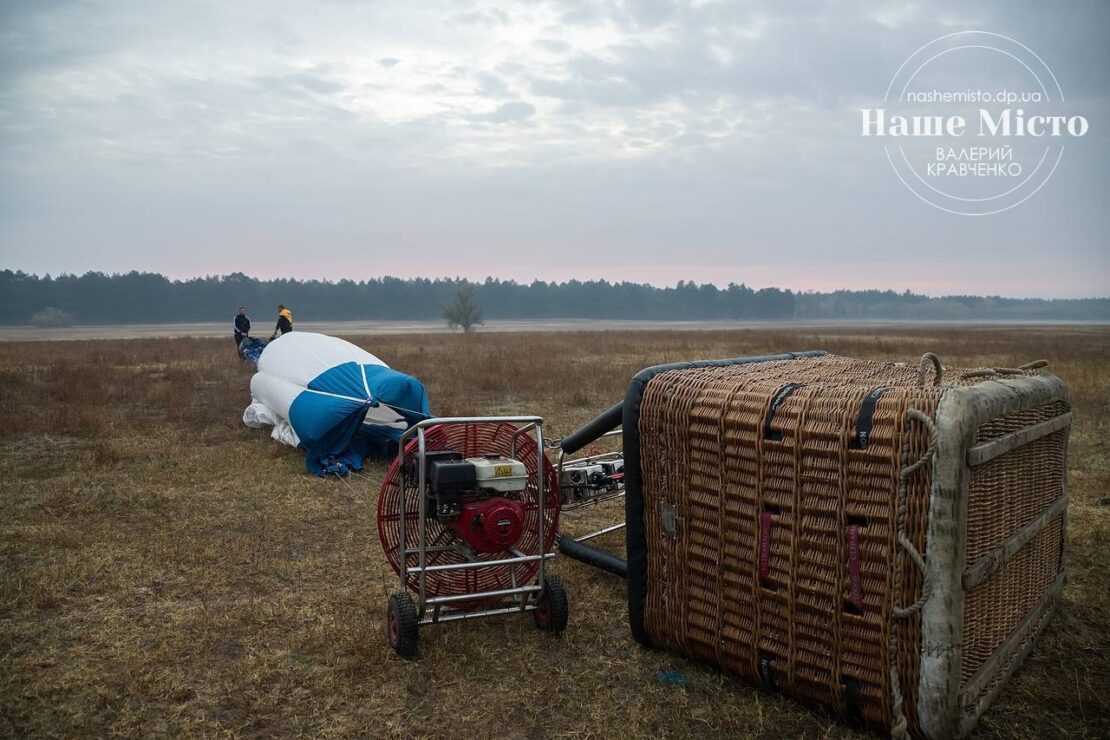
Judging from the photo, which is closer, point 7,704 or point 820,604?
point 820,604

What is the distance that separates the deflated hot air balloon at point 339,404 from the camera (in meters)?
9.45

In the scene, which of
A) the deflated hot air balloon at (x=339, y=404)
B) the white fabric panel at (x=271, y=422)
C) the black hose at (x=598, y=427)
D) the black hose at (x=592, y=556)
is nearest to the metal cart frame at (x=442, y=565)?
the black hose at (x=598, y=427)

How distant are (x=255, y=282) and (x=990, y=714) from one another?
12983 centimetres

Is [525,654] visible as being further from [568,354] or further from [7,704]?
[568,354]

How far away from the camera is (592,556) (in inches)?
229

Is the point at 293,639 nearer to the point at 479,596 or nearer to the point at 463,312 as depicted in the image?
the point at 479,596

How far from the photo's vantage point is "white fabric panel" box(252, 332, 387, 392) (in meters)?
10.4

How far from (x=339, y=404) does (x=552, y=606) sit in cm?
546

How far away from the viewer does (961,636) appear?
10.6 ft

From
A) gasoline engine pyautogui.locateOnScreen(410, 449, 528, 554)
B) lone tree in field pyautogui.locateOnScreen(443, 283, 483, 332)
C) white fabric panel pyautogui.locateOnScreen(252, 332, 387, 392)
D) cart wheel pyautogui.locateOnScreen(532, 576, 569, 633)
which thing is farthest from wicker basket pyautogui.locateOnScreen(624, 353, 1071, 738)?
lone tree in field pyautogui.locateOnScreen(443, 283, 483, 332)

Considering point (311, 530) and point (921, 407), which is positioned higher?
point (921, 407)

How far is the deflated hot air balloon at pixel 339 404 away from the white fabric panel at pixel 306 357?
0.01 meters

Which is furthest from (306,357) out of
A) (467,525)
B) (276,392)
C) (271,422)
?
(467,525)

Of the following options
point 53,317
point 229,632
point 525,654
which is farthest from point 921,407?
point 53,317
